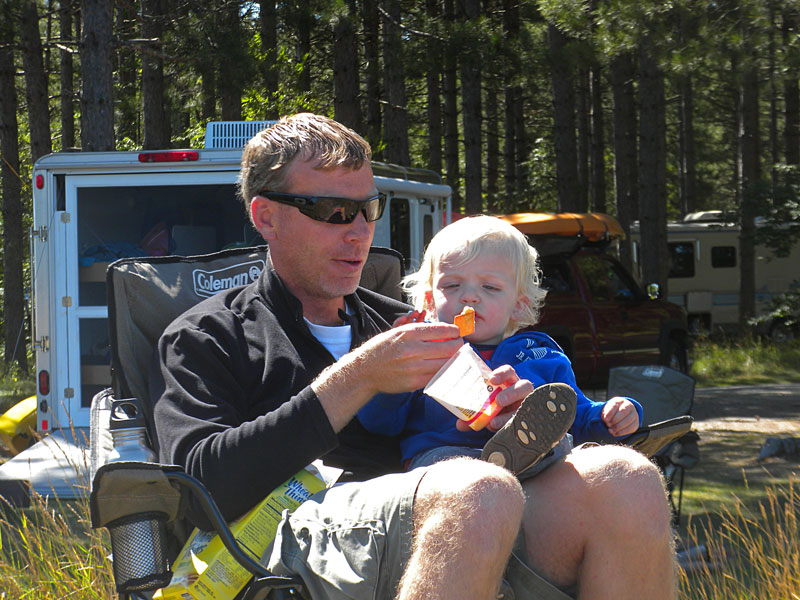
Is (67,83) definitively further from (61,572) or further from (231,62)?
(61,572)

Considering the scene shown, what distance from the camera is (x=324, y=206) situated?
286 centimetres

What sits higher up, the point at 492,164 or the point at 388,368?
the point at 492,164

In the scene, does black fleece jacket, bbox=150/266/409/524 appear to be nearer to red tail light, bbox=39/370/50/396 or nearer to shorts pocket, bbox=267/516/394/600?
shorts pocket, bbox=267/516/394/600

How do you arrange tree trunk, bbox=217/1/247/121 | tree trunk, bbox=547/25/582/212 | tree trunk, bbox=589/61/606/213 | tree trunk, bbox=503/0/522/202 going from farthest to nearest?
tree trunk, bbox=589/61/606/213, tree trunk, bbox=503/0/522/202, tree trunk, bbox=547/25/582/212, tree trunk, bbox=217/1/247/121

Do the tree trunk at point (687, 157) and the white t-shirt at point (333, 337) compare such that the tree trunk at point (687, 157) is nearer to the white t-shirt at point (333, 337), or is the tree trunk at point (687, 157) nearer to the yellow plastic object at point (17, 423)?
the yellow plastic object at point (17, 423)

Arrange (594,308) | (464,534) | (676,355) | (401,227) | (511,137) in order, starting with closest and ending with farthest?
(464,534) → (401,227) → (594,308) → (676,355) → (511,137)

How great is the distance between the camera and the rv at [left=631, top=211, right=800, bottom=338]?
21.9 m

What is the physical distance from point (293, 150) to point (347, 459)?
90cm

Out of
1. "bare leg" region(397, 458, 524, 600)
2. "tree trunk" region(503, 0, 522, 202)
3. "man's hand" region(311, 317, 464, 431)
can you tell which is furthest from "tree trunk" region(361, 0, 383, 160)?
"bare leg" region(397, 458, 524, 600)

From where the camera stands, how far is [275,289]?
2.84 metres

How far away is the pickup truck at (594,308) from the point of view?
1124 centimetres

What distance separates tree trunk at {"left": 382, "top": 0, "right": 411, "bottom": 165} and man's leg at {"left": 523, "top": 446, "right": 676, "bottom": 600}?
1098 cm

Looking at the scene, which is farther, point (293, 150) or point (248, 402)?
point (293, 150)

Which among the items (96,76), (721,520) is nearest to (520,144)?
(96,76)
